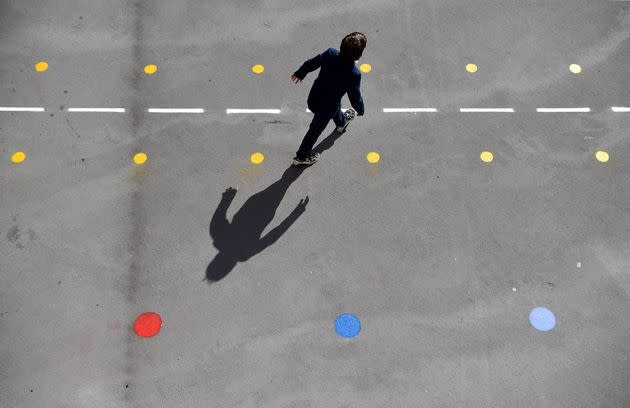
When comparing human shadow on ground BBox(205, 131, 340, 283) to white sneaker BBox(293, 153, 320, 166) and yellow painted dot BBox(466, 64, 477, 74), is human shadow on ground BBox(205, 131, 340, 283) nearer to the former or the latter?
white sneaker BBox(293, 153, 320, 166)

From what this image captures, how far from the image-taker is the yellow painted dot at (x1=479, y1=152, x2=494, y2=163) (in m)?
5.95

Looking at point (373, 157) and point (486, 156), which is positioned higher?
point (486, 156)

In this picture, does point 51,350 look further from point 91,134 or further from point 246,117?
point 246,117

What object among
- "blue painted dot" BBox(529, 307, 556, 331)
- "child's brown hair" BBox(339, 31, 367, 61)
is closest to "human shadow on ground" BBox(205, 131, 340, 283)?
"child's brown hair" BBox(339, 31, 367, 61)

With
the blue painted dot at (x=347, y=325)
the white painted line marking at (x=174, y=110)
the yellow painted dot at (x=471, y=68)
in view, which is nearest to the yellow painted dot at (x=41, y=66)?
the white painted line marking at (x=174, y=110)

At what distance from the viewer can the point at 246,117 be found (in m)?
6.22

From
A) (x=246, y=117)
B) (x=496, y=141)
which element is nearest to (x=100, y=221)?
(x=246, y=117)

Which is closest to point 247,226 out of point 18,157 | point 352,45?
point 352,45

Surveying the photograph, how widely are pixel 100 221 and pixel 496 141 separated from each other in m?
4.30

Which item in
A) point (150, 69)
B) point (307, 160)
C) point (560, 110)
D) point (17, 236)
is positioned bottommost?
point (17, 236)

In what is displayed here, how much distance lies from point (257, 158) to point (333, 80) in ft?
4.42

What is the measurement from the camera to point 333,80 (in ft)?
16.7

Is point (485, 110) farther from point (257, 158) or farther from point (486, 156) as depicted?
point (257, 158)

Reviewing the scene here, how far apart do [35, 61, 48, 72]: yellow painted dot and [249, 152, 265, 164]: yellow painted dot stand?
280cm
